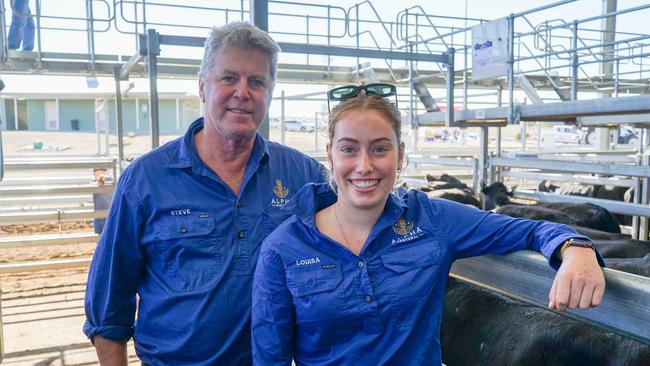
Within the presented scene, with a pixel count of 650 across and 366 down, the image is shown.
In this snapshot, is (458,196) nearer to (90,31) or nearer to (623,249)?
(623,249)

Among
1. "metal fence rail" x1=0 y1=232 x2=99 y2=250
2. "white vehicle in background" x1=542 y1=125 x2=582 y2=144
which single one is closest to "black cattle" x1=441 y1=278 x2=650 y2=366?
"metal fence rail" x1=0 y1=232 x2=99 y2=250

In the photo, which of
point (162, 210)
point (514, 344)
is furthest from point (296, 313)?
point (514, 344)

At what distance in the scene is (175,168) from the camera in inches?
80.4

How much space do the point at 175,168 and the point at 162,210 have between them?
0.16 meters

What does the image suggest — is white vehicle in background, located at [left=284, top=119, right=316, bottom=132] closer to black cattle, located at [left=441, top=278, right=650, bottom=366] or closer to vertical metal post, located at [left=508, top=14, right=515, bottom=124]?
vertical metal post, located at [left=508, top=14, right=515, bottom=124]

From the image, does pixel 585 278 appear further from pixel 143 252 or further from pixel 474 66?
pixel 474 66

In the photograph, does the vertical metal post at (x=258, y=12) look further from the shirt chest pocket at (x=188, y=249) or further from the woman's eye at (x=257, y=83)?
the shirt chest pocket at (x=188, y=249)

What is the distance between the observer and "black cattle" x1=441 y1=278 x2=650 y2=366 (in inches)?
81.4

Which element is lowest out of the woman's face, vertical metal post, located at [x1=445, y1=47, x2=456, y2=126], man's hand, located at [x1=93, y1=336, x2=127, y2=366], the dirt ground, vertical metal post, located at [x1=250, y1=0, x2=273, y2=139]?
the dirt ground

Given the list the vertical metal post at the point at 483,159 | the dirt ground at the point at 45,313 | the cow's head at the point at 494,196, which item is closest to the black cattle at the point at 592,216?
the cow's head at the point at 494,196

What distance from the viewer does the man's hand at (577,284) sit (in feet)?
4.27

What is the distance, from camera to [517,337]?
2480 millimetres

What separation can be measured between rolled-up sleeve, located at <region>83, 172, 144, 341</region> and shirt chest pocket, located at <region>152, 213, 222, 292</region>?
101mm

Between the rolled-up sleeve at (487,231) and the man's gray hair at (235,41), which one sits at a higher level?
the man's gray hair at (235,41)
